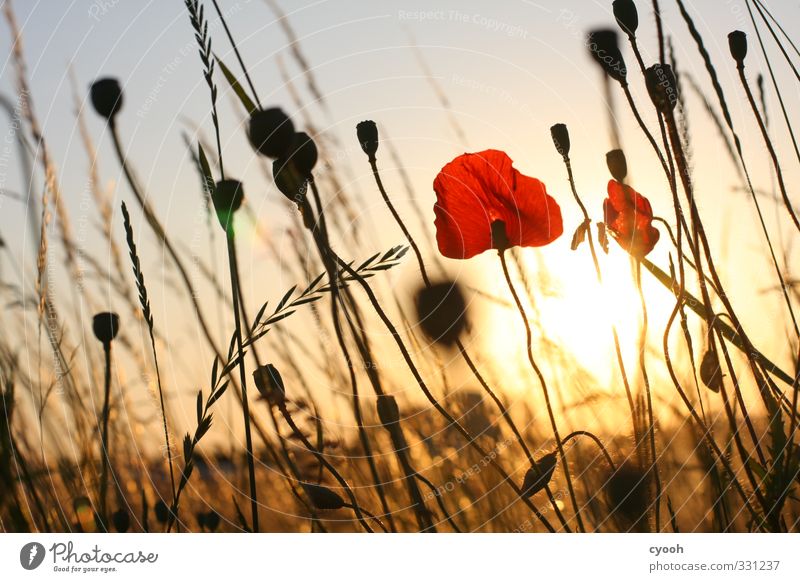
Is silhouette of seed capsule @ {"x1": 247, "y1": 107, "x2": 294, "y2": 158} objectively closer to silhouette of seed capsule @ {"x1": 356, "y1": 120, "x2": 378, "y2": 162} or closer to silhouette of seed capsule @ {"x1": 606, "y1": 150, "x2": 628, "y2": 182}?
silhouette of seed capsule @ {"x1": 356, "y1": 120, "x2": 378, "y2": 162}

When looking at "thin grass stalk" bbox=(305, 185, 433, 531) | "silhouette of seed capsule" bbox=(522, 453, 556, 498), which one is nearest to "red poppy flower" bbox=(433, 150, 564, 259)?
"thin grass stalk" bbox=(305, 185, 433, 531)

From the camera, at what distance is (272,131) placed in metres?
0.79

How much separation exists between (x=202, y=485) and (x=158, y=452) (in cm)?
12

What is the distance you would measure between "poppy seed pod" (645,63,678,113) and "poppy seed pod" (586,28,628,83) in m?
0.03

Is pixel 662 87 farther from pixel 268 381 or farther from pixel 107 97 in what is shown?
pixel 107 97

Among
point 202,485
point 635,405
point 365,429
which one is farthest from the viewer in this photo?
point 202,485

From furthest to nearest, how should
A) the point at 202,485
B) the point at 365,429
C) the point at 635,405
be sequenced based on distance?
the point at 202,485 → the point at 365,429 → the point at 635,405

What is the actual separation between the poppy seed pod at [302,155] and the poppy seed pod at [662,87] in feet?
1.11

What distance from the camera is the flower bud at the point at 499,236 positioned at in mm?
811

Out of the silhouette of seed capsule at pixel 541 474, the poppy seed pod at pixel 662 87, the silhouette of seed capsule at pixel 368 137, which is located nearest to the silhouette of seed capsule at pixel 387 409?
the silhouette of seed capsule at pixel 541 474

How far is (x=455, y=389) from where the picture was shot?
3.05ft

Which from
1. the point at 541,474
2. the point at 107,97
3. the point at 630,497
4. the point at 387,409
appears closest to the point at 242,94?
the point at 107,97
